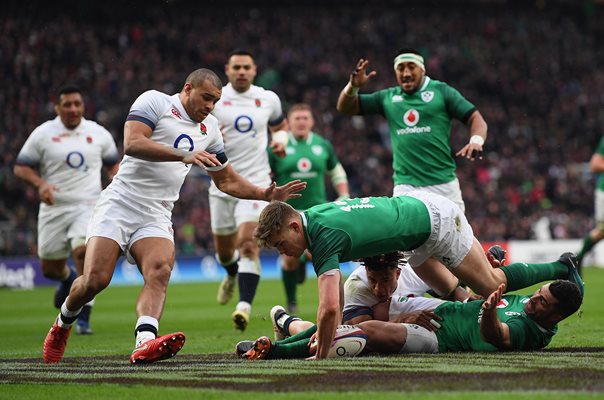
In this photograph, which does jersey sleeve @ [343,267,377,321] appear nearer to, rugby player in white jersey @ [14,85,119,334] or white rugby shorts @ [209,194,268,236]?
white rugby shorts @ [209,194,268,236]

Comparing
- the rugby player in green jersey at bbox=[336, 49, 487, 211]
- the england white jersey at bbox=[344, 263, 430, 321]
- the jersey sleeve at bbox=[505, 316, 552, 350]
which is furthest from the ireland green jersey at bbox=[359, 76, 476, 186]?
the jersey sleeve at bbox=[505, 316, 552, 350]

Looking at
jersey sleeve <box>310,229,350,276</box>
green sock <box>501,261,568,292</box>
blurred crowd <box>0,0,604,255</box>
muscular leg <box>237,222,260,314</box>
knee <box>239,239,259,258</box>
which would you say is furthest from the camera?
blurred crowd <box>0,0,604,255</box>

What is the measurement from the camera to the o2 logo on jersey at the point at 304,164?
15016 mm

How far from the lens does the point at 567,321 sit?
11609 millimetres

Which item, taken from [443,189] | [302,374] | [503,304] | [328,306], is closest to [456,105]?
[443,189]

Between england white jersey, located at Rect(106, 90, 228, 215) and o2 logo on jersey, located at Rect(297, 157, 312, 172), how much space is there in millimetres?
6609

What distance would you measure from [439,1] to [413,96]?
3273 centimetres

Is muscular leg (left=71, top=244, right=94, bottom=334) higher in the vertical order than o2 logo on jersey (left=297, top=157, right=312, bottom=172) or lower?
lower

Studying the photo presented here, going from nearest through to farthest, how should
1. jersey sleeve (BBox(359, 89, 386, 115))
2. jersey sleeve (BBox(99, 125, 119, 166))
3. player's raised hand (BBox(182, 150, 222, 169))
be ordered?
player's raised hand (BBox(182, 150, 222, 169)) → jersey sleeve (BBox(359, 89, 386, 115)) → jersey sleeve (BBox(99, 125, 119, 166))

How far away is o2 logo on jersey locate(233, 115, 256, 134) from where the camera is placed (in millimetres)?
12234

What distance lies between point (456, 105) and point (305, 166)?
15.6 ft

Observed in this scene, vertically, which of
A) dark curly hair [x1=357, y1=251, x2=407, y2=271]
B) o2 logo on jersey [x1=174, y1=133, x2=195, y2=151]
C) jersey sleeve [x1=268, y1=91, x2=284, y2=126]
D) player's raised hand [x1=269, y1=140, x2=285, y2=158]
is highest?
jersey sleeve [x1=268, y1=91, x2=284, y2=126]

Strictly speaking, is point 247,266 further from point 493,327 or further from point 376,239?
point 493,327

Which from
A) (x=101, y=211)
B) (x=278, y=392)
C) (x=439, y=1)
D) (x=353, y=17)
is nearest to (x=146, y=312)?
(x=101, y=211)
